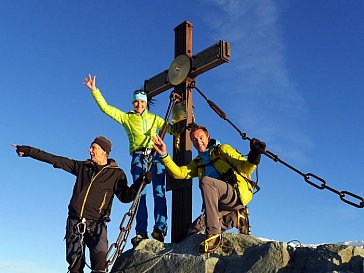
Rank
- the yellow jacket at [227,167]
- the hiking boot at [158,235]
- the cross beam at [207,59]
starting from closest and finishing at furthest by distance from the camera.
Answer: the yellow jacket at [227,167] → the hiking boot at [158,235] → the cross beam at [207,59]

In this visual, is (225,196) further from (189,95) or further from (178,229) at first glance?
(189,95)

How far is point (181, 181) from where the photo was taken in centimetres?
796

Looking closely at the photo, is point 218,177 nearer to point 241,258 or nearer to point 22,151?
point 241,258

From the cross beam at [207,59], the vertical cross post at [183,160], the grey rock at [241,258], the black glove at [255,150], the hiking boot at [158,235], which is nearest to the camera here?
the grey rock at [241,258]

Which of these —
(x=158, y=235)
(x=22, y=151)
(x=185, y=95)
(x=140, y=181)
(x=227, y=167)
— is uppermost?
(x=185, y=95)

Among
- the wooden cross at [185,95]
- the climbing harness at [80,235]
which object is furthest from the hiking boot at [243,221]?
the climbing harness at [80,235]

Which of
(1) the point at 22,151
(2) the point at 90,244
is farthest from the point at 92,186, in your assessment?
(1) the point at 22,151

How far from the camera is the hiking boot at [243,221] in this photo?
6.90 m

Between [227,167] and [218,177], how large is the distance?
0.19m

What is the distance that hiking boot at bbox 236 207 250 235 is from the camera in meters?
6.90

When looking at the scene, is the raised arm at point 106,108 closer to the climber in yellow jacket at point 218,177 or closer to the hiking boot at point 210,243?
the climber in yellow jacket at point 218,177

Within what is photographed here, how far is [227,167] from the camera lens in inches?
274

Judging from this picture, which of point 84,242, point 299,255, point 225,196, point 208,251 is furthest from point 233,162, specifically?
point 84,242

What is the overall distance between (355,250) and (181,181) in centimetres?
333
